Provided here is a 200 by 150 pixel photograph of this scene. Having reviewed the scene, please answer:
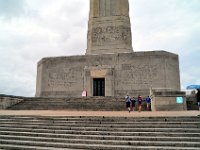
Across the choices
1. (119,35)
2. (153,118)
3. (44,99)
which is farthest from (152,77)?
(153,118)

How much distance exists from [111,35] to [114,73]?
4005 millimetres

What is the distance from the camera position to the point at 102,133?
6969mm

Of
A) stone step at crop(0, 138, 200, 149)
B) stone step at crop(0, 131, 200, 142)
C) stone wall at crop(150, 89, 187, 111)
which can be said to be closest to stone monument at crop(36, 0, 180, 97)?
stone wall at crop(150, 89, 187, 111)

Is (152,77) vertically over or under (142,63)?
under

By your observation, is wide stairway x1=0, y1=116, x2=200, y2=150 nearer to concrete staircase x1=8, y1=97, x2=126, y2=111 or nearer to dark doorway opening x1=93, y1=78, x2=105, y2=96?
concrete staircase x1=8, y1=97, x2=126, y2=111

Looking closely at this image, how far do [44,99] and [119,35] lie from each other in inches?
392

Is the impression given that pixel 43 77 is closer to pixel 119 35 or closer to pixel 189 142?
pixel 119 35

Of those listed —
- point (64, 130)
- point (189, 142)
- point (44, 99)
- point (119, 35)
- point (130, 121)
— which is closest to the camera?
point (189, 142)

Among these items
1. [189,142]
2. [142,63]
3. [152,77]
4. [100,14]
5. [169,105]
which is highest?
[100,14]

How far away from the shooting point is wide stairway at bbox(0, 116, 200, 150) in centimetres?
612

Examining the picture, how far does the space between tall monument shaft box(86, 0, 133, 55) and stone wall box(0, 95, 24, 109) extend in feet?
29.0

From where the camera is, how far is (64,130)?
7.48m

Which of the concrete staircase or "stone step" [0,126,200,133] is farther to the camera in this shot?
the concrete staircase

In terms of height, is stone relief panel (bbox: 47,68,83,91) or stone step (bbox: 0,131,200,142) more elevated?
stone relief panel (bbox: 47,68,83,91)
